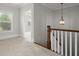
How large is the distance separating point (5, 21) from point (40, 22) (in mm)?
2381

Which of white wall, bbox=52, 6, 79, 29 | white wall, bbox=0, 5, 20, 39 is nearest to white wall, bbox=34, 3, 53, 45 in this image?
white wall, bbox=52, 6, 79, 29

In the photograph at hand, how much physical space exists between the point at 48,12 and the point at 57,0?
20.8ft

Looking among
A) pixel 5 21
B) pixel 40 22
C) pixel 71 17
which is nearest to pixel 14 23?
pixel 5 21

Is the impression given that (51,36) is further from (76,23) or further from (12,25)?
(12,25)

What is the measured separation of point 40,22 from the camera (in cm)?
623

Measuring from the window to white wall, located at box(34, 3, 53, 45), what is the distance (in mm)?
2270

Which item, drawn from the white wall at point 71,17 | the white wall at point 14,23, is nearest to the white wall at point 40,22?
the white wall at point 71,17

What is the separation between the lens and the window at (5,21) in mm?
6993

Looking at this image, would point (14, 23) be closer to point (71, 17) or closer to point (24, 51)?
point (71, 17)

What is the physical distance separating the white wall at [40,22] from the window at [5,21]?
2.27 metres

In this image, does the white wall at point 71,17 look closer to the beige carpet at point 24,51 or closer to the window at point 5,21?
the beige carpet at point 24,51

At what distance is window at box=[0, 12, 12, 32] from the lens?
6993 mm

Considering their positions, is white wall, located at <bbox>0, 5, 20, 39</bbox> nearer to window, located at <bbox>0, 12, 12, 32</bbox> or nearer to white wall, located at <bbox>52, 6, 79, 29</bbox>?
window, located at <bbox>0, 12, 12, 32</bbox>

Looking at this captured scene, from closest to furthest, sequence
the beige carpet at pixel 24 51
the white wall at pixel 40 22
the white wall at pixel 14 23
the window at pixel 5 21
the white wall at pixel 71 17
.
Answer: the beige carpet at pixel 24 51
the white wall at pixel 40 22
the white wall at pixel 71 17
the window at pixel 5 21
the white wall at pixel 14 23
